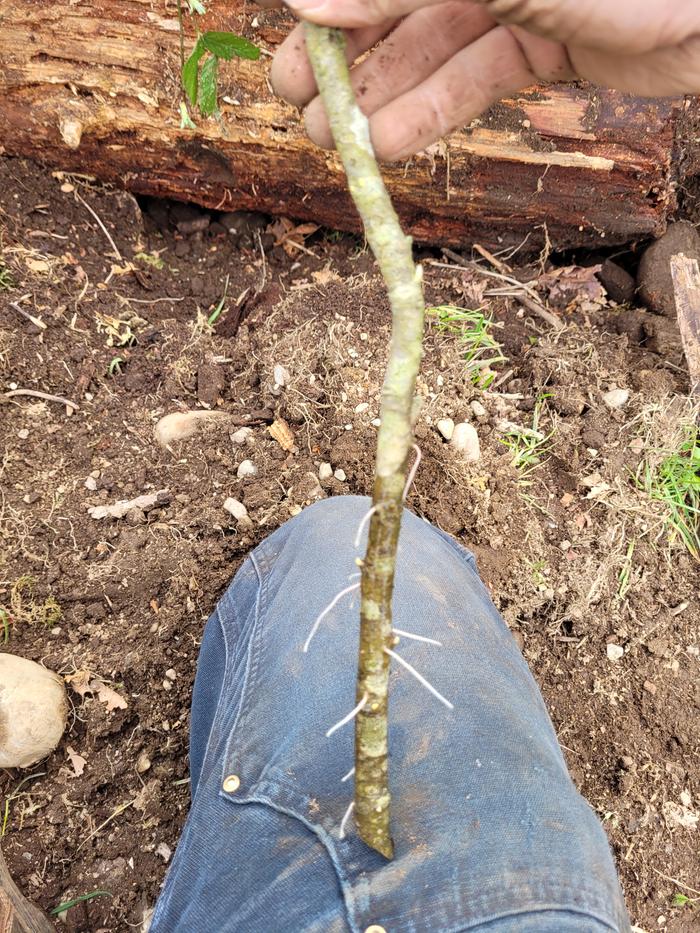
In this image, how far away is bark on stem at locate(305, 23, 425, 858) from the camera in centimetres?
85

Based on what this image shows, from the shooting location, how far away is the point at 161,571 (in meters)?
1.86

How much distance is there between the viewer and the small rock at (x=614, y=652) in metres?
2.02

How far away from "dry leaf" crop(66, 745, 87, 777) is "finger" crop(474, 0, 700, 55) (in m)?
1.68

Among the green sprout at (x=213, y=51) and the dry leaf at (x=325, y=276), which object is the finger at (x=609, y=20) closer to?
the green sprout at (x=213, y=51)

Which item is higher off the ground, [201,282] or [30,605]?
[201,282]

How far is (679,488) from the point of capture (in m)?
2.23

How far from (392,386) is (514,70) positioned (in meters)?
0.90

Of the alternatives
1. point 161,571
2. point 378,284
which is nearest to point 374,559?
point 161,571

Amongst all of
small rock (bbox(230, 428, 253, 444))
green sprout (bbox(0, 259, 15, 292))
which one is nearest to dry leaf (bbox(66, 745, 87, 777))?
small rock (bbox(230, 428, 253, 444))

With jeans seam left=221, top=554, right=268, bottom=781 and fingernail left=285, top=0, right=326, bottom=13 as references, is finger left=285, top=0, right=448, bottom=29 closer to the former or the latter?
fingernail left=285, top=0, right=326, bottom=13

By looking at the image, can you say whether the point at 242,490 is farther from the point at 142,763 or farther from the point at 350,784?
the point at 350,784

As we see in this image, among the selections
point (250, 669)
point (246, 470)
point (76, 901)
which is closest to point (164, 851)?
point (76, 901)

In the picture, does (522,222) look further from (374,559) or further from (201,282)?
(374,559)

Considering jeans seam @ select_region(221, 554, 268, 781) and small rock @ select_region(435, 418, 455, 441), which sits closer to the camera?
jeans seam @ select_region(221, 554, 268, 781)
